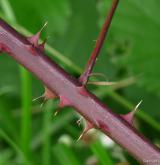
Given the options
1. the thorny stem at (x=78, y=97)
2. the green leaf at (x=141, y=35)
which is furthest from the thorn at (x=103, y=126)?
the green leaf at (x=141, y=35)

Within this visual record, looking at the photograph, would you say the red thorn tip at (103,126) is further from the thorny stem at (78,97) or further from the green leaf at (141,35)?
the green leaf at (141,35)

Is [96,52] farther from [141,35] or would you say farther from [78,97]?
[141,35]

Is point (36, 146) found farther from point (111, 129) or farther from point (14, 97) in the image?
point (111, 129)

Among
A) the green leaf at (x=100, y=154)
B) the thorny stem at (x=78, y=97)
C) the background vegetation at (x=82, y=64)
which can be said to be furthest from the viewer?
the background vegetation at (x=82, y=64)

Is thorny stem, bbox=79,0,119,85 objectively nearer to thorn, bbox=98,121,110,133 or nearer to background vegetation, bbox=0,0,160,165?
thorn, bbox=98,121,110,133

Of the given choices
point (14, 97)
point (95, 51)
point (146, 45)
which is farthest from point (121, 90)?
point (95, 51)

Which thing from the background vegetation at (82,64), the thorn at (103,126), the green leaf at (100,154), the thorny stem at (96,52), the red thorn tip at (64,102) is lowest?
the background vegetation at (82,64)

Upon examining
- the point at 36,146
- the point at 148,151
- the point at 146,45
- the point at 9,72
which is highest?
the point at 148,151
